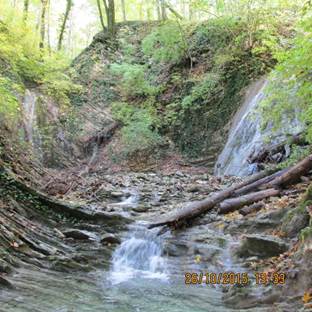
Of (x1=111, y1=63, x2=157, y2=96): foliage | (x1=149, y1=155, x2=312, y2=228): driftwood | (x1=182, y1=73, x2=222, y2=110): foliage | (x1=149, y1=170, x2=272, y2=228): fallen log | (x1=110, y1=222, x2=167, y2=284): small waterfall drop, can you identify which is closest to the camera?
(x1=110, y1=222, x2=167, y2=284): small waterfall drop

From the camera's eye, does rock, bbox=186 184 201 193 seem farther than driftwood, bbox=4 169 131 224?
Yes

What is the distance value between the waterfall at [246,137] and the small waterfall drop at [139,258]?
4789 mm

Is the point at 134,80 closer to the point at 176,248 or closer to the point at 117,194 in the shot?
the point at 117,194

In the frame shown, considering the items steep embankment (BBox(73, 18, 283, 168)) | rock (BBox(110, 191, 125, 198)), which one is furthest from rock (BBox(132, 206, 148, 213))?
steep embankment (BBox(73, 18, 283, 168))

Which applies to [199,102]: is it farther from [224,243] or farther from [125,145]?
[224,243]

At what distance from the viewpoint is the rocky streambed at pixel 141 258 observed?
5.23 meters

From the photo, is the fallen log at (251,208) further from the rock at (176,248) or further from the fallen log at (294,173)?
the rock at (176,248)

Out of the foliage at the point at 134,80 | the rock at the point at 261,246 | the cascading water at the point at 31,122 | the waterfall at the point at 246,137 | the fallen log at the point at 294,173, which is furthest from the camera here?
the foliage at the point at 134,80

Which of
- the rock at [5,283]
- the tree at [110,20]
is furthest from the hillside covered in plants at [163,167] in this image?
the tree at [110,20]

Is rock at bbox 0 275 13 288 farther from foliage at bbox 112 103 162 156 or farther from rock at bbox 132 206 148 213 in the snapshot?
foliage at bbox 112 103 162 156
